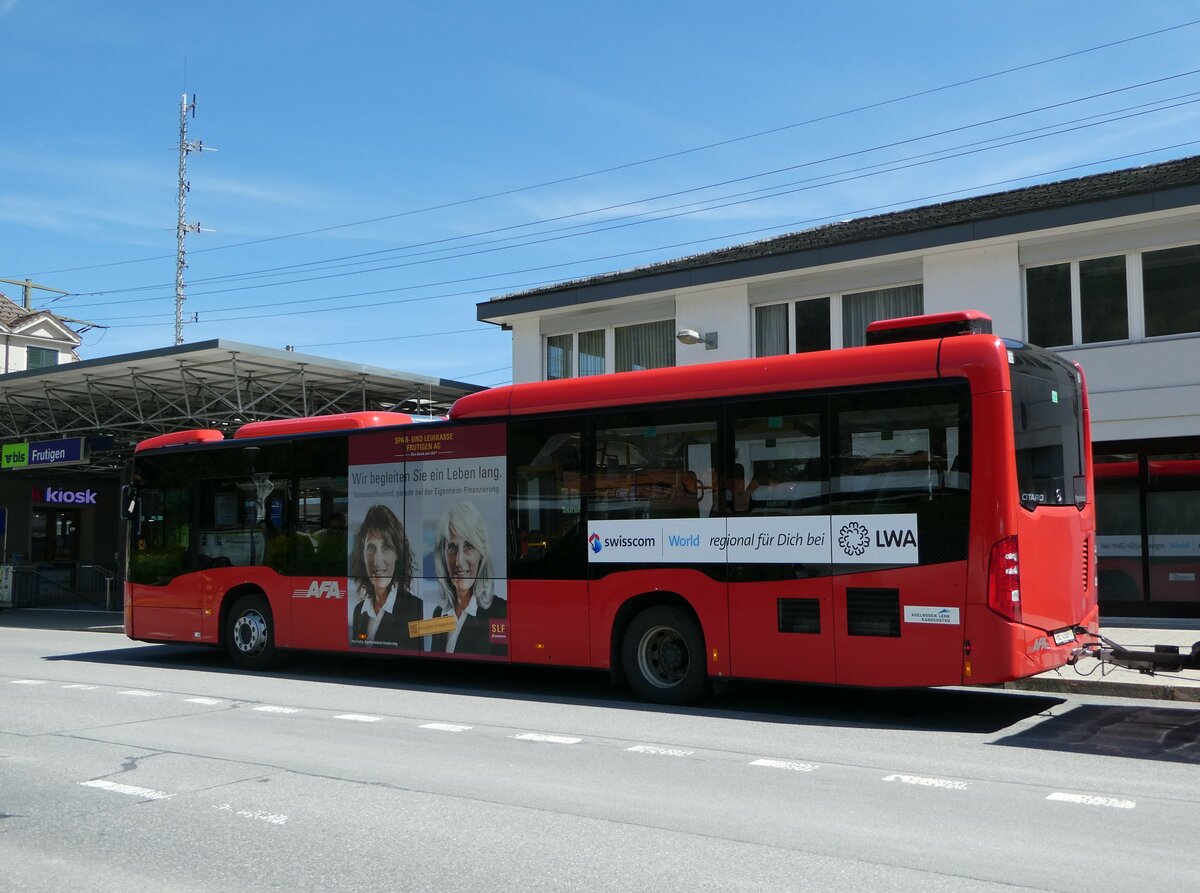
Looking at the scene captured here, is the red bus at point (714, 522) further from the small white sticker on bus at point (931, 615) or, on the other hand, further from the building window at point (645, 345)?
the building window at point (645, 345)

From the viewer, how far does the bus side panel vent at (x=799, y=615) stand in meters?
9.88

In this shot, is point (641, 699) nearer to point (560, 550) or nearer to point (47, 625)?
point (560, 550)

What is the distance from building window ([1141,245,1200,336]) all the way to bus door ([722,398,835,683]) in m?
8.47

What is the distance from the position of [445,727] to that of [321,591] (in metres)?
4.54

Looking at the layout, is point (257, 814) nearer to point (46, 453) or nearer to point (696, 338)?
point (696, 338)

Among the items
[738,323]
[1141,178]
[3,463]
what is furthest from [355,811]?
[3,463]

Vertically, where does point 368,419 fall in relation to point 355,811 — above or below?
above

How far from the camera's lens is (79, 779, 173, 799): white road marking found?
281 inches

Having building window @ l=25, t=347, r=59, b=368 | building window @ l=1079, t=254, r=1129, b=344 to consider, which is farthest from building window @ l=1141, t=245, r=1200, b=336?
building window @ l=25, t=347, r=59, b=368

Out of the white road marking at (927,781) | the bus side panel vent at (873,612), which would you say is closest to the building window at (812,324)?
the bus side panel vent at (873,612)

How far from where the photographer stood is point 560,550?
11.6 meters

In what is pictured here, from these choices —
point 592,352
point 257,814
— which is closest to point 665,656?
point 257,814

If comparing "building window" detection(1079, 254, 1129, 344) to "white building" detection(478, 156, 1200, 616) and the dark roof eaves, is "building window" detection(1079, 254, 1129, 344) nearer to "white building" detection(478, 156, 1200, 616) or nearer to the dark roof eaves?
"white building" detection(478, 156, 1200, 616)

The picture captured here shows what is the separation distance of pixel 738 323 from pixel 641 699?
9783 millimetres
